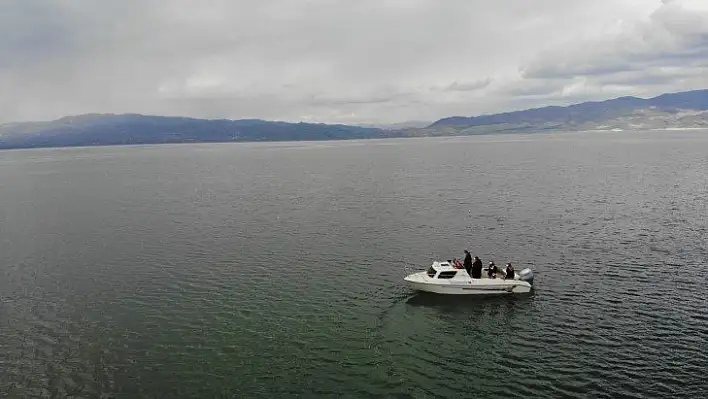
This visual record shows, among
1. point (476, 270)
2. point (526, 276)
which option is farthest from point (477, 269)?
point (526, 276)

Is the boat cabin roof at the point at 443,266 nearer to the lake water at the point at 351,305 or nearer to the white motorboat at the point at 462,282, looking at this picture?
the white motorboat at the point at 462,282

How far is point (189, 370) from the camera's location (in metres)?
36.8

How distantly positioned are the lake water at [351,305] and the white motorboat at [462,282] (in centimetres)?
117

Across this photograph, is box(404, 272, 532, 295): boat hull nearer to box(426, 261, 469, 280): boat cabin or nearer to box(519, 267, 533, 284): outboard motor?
box(426, 261, 469, 280): boat cabin

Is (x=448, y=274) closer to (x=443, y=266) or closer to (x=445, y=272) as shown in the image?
(x=445, y=272)

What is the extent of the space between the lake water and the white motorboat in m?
1.17

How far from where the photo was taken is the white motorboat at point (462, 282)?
169ft

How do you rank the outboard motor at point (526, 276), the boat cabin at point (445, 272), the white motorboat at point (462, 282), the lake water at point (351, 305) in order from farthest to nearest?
the boat cabin at point (445, 272) → the outboard motor at point (526, 276) → the white motorboat at point (462, 282) → the lake water at point (351, 305)

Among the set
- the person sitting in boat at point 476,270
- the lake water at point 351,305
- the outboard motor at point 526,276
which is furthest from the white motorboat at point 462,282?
the lake water at point 351,305

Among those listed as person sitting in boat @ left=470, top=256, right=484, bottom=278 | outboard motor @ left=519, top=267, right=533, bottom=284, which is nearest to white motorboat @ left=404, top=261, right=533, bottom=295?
outboard motor @ left=519, top=267, right=533, bottom=284

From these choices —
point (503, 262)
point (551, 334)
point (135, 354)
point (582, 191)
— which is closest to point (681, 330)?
point (551, 334)

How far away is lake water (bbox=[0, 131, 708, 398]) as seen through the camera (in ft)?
115

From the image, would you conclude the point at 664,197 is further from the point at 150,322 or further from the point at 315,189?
the point at 150,322

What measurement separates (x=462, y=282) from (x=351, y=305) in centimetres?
1232
